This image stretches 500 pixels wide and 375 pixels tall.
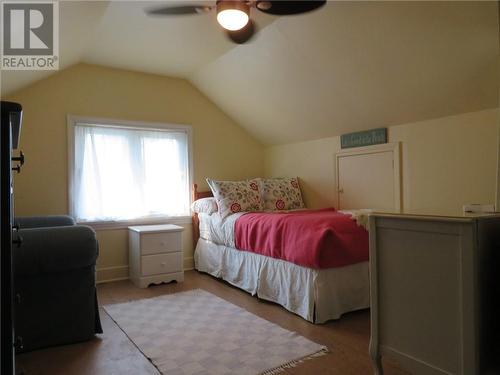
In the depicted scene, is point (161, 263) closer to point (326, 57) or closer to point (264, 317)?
point (264, 317)

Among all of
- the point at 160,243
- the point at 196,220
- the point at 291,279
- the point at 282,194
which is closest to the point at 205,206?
the point at 196,220

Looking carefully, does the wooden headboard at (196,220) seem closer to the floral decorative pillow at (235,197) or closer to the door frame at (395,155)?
the floral decorative pillow at (235,197)

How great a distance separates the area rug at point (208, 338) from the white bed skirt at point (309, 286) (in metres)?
0.28

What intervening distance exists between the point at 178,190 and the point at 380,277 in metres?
3.06

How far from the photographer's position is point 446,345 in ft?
4.05

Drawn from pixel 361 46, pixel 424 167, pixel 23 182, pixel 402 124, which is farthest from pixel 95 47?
pixel 424 167

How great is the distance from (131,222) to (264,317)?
2002 millimetres

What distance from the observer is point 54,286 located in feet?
6.85

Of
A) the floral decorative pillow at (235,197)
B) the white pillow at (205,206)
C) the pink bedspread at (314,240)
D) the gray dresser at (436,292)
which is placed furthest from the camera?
the white pillow at (205,206)

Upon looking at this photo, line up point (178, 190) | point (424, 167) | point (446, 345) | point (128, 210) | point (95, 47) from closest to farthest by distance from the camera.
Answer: point (446, 345)
point (424, 167)
point (95, 47)
point (128, 210)
point (178, 190)

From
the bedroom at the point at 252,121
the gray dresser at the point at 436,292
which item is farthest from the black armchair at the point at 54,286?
the gray dresser at the point at 436,292

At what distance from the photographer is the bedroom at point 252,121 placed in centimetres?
213

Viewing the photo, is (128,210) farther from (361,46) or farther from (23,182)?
(361,46)

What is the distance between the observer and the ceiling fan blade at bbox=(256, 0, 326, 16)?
6.23 feet
